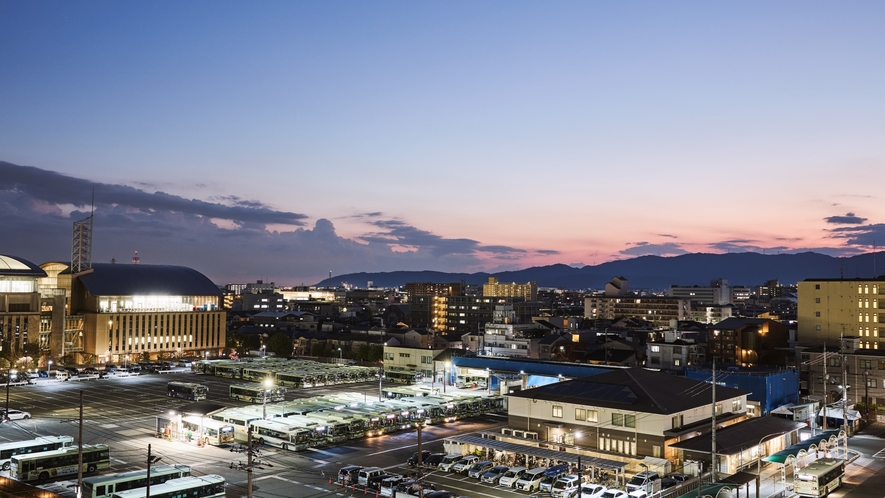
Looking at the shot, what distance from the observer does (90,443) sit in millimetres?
30953

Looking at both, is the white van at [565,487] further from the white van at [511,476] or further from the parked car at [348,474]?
the parked car at [348,474]

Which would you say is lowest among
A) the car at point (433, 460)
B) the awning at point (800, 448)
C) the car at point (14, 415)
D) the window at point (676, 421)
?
the car at point (14, 415)

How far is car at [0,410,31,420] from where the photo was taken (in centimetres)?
3612

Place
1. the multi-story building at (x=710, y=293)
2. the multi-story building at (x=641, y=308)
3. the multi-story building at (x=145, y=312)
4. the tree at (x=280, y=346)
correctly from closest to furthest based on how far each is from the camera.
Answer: the multi-story building at (x=145, y=312), the tree at (x=280, y=346), the multi-story building at (x=641, y=308), the multi-story building at (x=710, y=293)

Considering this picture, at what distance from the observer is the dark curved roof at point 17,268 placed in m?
62.1

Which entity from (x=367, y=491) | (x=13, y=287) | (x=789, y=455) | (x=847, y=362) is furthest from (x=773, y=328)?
(x=13, y=287)

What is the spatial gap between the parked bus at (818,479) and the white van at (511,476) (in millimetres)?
9578

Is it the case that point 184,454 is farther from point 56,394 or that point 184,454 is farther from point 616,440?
point 56,394

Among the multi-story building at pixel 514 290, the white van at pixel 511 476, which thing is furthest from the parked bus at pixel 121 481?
the multi-story building at pixel 514 290

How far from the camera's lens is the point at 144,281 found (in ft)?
240

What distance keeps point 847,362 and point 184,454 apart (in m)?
41.4

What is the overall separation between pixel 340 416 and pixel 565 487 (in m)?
14.5

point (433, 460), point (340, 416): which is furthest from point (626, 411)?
point (340, 416)

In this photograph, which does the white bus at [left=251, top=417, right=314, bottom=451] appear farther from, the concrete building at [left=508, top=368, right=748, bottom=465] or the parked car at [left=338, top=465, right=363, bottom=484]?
the concrete building at [left=508, top=368, right=748, bottom=465]
